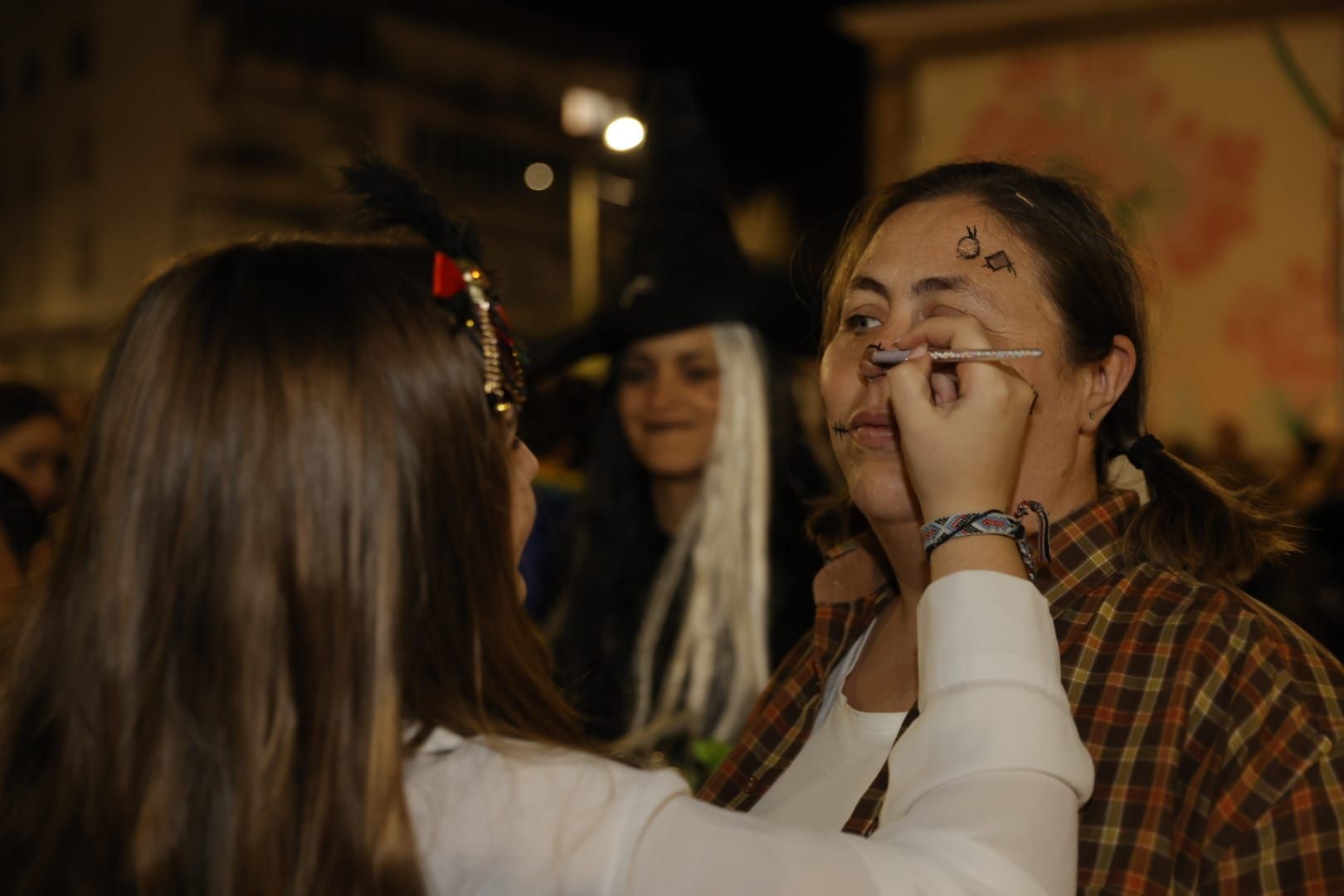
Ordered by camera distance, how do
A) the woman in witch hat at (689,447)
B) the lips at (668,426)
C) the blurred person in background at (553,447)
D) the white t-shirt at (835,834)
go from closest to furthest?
1. the white t-shirt at (835,834)
2. the woman in witch hat at (689,447)
3. the lips at (668,426)
4. the blurred person in background at (553,447)

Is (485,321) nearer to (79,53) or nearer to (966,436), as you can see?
(966,436)

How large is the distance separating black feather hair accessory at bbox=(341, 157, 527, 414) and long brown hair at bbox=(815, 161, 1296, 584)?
68 cm

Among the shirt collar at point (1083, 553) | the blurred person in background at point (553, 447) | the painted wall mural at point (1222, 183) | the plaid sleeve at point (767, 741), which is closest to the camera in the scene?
the shirt collar at point (1083, 553)

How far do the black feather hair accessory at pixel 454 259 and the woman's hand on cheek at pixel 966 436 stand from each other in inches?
14.5

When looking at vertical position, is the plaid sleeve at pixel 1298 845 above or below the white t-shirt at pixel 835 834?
below

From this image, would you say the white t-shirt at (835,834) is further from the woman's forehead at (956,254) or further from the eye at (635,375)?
the eye at (635,375)

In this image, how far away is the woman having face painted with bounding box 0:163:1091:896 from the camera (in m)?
0.95

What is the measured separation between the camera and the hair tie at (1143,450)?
1542mm

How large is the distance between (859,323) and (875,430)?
167 mm

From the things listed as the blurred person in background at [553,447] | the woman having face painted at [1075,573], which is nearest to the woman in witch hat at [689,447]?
the blurred person in background at [553,447]

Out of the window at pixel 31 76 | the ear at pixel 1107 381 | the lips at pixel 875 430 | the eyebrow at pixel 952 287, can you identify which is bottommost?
the lips at pixel 875 430

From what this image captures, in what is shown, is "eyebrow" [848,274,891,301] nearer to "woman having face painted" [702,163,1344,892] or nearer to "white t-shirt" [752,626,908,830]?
"woman having face painted" [702,163,1344,892]

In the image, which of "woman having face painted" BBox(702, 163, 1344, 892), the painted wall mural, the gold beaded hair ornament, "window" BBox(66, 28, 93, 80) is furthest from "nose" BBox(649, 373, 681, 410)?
"window" BBox(66, 28, 93, 80)

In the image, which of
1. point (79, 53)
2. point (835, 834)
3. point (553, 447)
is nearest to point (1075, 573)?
point (835, 834)
